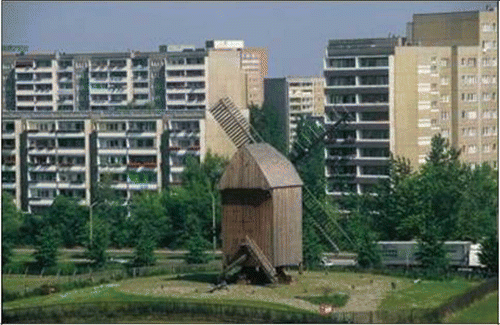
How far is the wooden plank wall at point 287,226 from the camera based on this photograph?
48.1 metres

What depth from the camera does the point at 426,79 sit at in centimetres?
8538

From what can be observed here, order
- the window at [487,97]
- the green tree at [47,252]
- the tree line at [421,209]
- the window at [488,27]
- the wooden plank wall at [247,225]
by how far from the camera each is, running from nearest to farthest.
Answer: the wooden plank wall at [247,225] → the tree line at [421,209] → the green tree at [47,252] → the window at [488,27] → the window at [487,97]

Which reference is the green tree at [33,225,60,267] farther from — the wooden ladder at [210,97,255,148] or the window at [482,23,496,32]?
the window at [482,23,496,32]

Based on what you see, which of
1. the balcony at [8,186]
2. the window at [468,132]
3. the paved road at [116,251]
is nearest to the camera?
the paved road at [116,251]

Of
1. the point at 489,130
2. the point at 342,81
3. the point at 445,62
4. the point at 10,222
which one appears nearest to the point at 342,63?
the point at 342,81

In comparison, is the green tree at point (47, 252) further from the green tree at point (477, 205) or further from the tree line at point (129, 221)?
the green tree at point (477, 205)

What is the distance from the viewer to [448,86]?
88.1 m

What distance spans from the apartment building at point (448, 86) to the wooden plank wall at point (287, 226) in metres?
35.3

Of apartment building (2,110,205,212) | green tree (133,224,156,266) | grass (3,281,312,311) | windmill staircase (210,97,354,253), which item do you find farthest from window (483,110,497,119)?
grass (3,281,312,311)

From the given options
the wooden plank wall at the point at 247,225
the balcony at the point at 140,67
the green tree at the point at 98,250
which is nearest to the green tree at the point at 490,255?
the wooden plank wall at the point at 247,225

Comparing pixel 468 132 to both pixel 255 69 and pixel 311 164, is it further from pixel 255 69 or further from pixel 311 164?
pixel 255 69

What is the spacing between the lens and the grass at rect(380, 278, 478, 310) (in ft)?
151

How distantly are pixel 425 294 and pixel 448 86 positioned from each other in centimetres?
4129

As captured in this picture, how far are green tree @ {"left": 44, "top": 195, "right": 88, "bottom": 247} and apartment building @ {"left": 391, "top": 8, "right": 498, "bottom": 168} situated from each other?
18.7m
